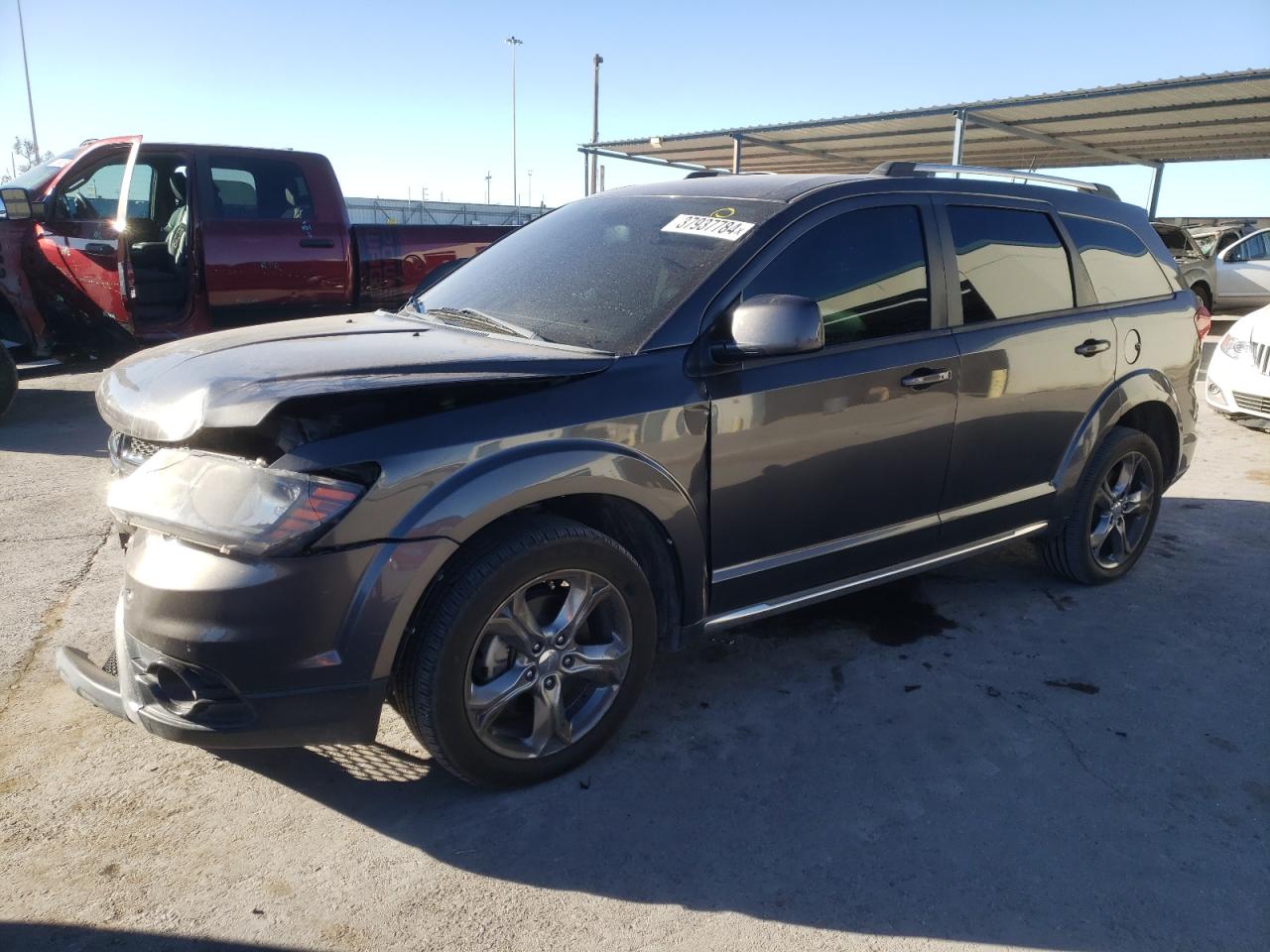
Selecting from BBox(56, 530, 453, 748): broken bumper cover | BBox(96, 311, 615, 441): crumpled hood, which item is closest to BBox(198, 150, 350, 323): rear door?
BBox(96, 311, 615, 441): crumpled hood

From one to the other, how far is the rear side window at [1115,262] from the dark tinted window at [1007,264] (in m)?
0.19

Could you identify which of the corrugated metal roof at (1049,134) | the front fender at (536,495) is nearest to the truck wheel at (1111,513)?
the front fender at (536,495)

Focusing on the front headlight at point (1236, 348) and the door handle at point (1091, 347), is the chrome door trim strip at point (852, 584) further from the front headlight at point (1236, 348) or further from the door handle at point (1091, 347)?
the front headlight at point (1236, 348)

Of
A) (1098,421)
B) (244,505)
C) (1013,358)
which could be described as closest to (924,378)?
(1013,358)

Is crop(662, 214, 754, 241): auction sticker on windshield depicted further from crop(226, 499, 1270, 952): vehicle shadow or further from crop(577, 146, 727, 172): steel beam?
crop(577, 146, 727, 172): steel beam

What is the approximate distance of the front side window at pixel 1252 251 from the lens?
14.5 meters

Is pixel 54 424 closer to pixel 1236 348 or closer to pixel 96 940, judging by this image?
pixel 96 940

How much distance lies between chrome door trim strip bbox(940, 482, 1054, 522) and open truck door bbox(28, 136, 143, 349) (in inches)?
252

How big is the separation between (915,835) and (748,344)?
149 centimetres

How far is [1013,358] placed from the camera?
12.1 ft

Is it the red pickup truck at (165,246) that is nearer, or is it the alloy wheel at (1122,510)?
the alloy wheel at (1122,510)

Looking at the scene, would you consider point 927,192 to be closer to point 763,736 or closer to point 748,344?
point 748,344

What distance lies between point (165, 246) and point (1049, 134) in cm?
1827

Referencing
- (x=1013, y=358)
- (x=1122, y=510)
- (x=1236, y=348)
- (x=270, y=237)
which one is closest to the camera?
(x=1013, y=358)
